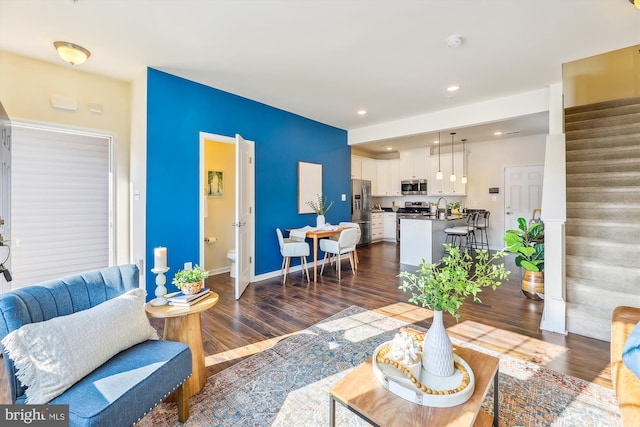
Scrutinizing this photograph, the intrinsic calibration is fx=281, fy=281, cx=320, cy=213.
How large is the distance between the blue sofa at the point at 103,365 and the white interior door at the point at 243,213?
1890 millimetres

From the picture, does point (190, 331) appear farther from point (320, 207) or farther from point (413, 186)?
point (413, 186)

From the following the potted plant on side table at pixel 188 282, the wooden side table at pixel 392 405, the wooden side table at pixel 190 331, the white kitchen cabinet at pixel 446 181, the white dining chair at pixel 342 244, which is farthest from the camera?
the white kitchen cabinet at pixel 446 181

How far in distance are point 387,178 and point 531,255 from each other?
5.37 metres

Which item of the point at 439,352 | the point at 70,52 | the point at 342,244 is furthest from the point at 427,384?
the point at 70,52

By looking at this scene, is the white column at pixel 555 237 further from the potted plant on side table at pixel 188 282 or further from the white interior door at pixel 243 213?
the white interior door at pixel 243 213

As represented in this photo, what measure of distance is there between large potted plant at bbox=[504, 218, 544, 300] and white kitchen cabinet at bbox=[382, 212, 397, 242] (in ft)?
15.6

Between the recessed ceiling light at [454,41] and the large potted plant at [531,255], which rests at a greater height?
the recessed ceiling light at [454,41]

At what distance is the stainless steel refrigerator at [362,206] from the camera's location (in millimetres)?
7434

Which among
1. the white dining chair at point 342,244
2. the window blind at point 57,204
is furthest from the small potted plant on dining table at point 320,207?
the window blind at point 57,204

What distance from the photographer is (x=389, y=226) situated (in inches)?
339

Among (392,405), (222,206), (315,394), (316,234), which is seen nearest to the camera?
(392,405)

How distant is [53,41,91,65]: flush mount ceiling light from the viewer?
273 cm

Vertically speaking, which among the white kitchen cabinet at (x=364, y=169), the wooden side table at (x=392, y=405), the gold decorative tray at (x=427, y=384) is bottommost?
the wooden side table at (x=392, y=405)

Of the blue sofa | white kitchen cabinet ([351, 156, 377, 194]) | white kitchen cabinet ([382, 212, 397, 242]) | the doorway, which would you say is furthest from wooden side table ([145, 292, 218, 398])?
white kitchen cabinet ([382, 212, 397, 242])
